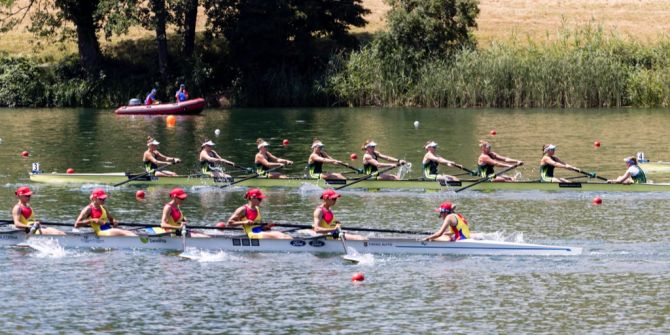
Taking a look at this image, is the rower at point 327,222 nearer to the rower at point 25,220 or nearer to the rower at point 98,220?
the rower at point 98,220

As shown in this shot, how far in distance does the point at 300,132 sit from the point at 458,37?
1774 cm

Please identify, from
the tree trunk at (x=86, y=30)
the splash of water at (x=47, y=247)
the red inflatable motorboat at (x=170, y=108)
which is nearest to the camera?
the splash of water at (x=47, y=247)

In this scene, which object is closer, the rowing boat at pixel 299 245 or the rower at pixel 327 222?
the rowing boat at pixel 299 245

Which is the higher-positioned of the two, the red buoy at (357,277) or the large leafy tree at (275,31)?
the large leafy tree at (275,31)

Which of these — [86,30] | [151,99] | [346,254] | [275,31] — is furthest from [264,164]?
[86,30]

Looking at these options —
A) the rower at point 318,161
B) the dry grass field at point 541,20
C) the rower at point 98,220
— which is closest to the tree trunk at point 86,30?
the dry grass field at point 541,20

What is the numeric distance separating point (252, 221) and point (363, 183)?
9350 mm

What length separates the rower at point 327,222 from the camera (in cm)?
2291

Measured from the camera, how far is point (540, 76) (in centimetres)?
5781

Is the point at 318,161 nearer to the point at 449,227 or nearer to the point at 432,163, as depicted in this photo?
the point at 432,163

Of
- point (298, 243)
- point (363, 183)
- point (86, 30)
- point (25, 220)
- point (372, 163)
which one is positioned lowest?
point (298, 243)

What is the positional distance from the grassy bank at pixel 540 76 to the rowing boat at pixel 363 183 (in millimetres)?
26331

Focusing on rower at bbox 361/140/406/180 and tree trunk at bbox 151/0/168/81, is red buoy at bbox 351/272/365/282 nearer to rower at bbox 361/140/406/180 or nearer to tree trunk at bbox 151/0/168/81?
rower at bbox 361/140/406/180

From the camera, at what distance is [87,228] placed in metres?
24.3
